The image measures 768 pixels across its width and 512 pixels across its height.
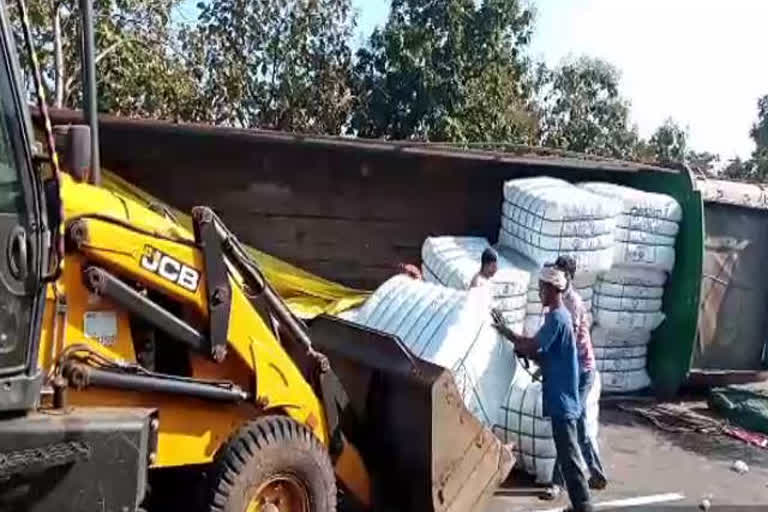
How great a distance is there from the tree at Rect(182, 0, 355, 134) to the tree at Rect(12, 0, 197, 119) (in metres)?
3.45

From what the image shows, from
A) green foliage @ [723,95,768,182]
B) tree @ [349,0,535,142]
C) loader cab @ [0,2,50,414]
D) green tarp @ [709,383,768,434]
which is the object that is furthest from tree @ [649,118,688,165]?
loader cab @ [0,2,50,414]

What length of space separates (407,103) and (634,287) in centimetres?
972

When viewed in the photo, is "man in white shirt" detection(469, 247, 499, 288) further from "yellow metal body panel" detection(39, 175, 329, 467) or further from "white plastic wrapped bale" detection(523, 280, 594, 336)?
"yellow metal body panel" detection(39, 175, 329, 467)

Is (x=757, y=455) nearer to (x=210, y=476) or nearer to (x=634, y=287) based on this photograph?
(x=634, y=287)

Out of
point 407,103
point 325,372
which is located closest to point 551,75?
point 407,103

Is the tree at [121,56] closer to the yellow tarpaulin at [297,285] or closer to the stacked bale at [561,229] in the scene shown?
the yellow tarpaulin at [297,285]

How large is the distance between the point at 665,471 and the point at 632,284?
2325mm

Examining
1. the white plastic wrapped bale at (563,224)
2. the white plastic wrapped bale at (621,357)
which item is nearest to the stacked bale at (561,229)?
the white plastic wrapped bale at (563,224)

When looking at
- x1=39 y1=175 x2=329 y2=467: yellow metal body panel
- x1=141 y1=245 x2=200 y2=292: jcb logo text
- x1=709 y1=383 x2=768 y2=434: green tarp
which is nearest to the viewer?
x1=39 y1=175 x2=329 y2=467: yellow metal body panel

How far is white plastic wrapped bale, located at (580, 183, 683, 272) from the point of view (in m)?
10.1

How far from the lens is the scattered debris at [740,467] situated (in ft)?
28.5

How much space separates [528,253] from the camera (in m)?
9.74

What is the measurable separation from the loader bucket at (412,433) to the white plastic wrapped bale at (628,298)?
4638 mm

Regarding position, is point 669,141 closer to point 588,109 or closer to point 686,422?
point 588,109
